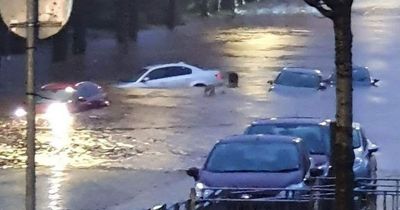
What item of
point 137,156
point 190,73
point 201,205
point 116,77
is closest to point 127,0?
point 116,77

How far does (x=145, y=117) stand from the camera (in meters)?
31.6

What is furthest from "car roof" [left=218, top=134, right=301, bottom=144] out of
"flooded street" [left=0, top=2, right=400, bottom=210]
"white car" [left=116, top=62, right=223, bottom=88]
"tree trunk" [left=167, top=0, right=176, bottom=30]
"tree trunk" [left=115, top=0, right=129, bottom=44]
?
"tree trunk" [left=167, top=0, right=176, bottom=30]

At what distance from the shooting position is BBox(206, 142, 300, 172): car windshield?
1518 cm

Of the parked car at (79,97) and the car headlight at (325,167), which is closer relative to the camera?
the car headlight at (325,167)

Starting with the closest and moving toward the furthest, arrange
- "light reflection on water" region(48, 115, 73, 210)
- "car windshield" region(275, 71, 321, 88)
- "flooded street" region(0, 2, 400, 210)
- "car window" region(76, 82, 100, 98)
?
"light reflection on water" region(48, 115, 73, 210)
"flooded street" region(0, 2, 400, 210)
"car window" region(76, 82, 100, 98)
"car windshield" region(275, 71, 321, 88)

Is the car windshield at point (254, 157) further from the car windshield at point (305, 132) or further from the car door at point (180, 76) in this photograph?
the car door at point (180, 76)

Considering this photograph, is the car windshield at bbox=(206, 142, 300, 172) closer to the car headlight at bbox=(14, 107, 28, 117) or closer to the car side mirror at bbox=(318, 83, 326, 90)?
the car headlight at bbox=(14, 107, 28, 117)

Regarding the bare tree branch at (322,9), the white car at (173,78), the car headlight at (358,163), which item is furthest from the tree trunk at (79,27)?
the bare tree branch at (322,9)

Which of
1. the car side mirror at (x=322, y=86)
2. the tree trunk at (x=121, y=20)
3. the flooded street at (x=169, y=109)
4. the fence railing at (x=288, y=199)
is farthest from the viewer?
the tree trunk at (x=121, y=20)

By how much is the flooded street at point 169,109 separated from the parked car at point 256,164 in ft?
7.86

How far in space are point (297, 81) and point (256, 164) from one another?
76.3ft

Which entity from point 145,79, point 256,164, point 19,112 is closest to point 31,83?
point 256,164

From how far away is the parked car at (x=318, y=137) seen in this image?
16.6 metres

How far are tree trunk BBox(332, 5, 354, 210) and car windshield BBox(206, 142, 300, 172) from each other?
7.26m
